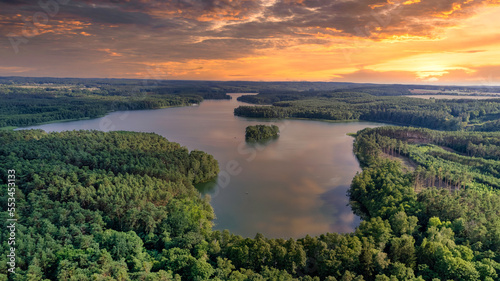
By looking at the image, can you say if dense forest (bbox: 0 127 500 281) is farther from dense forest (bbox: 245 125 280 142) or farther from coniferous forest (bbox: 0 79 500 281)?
dense forest (bbox: 245 125 280 142)

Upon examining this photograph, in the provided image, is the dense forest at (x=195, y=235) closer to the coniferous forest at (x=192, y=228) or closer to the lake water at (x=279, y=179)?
the coniferous forest at (x=192, y=228)

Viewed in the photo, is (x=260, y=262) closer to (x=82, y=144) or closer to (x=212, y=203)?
(x=212, y=203)

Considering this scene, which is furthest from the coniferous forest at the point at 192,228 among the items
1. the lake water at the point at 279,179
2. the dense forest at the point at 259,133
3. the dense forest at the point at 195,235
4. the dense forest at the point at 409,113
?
the dense forest at the point at 409,113

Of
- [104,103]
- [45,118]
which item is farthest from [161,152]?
[104,103]

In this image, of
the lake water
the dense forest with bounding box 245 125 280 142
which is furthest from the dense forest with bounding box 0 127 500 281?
the dense forest with bounding box 245 125 280 142

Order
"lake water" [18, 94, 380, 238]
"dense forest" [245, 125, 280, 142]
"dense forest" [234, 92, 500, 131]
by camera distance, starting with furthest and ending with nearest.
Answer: "dense forest" [234, 92, 500, 131]
"dense forest" [245, 125, 280, 142]
"lake water" [18, 94, 380, 238]

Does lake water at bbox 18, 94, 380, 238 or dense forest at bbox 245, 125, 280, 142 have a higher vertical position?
→ dense forest at bbox 245, 125, 280, 142

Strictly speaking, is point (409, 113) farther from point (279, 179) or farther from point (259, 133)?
point (279, 179)

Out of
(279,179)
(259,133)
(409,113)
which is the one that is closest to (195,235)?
(279,179)
